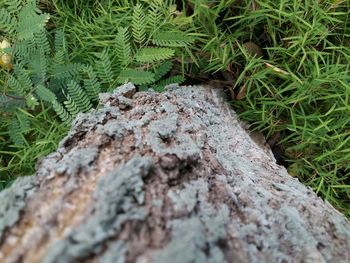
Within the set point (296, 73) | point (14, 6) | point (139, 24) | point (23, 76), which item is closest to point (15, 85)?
point (23, 76)

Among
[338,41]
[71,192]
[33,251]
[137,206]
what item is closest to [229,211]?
[137,206]

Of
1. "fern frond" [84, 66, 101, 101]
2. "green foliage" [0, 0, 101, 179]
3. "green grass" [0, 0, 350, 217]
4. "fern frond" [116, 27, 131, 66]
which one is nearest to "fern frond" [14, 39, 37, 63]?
"green foliage" [0, 0, 101, 179]

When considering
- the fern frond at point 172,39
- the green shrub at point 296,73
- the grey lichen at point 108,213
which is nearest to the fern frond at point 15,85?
the fern frond at point 172,39

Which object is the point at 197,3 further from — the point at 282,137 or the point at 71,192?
the point at 71,192

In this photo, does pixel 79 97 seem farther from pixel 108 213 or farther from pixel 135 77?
pixel 108 213

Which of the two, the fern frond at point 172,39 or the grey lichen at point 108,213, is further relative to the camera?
the fern frond at point 172,39

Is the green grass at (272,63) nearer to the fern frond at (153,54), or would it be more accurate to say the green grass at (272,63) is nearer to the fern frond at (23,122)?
the fern frond at (23,122)

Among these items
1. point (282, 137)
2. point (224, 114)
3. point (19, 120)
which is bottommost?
point (282, 137)
